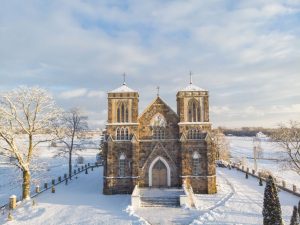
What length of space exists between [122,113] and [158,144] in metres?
4.29

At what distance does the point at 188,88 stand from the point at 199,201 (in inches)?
400

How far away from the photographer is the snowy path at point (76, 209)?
2169 centimetres

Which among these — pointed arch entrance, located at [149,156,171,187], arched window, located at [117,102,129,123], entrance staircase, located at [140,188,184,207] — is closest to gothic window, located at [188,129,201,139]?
pointed arch entrance, located at [149,156,171,187]

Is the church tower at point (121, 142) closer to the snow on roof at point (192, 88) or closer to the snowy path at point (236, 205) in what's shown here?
the snow on roof at point (192, 88)

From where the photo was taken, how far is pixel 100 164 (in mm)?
58219

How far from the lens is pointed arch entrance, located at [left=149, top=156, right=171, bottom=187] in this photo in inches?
1180

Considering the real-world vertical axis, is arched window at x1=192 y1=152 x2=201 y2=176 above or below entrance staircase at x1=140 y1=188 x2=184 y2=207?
above

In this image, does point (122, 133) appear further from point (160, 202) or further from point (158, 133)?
point (160, 202)

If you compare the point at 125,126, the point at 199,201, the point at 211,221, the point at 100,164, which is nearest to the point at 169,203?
the point at 199,201

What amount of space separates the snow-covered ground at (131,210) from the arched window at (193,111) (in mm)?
6742

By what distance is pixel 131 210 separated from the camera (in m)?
23.3

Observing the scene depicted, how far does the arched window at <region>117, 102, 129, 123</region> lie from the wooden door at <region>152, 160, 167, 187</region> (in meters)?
4.90

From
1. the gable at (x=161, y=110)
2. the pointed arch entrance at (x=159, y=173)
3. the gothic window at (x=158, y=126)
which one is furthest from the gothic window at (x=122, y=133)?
the pointed arch entrance at (x=159, y=173)

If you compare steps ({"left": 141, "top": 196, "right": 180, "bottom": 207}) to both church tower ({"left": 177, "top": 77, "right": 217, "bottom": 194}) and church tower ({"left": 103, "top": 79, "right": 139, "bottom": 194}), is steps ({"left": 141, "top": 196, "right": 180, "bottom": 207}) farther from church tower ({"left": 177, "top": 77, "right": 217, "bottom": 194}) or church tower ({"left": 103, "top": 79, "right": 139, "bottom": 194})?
church tower ({"left": 103, "top": 79, "right": 139, "bottom": 194})
